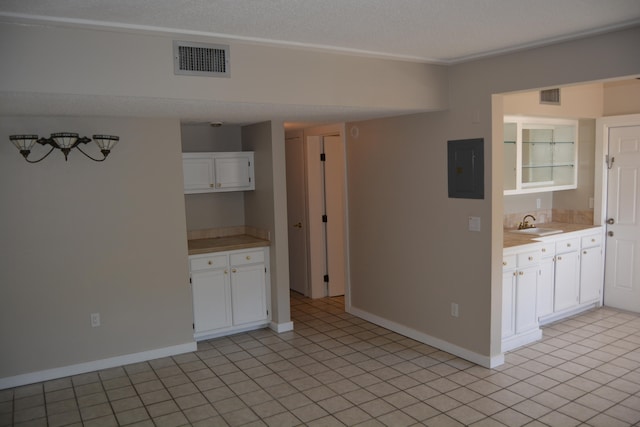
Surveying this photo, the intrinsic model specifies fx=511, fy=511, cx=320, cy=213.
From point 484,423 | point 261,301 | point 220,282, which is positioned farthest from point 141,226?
point 484,423

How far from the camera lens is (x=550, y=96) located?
524cm

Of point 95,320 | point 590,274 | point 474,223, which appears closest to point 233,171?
point 95,320

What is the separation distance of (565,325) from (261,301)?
10.3 feet

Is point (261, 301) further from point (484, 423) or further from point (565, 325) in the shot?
point (565, 325)

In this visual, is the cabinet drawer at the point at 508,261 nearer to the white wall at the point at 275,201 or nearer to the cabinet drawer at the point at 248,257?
the white wall at the point at 275,201

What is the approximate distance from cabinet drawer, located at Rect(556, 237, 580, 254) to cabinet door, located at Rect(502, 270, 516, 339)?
2.95 feet

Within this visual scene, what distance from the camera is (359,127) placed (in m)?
5.52

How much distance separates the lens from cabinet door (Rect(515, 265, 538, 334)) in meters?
4.64

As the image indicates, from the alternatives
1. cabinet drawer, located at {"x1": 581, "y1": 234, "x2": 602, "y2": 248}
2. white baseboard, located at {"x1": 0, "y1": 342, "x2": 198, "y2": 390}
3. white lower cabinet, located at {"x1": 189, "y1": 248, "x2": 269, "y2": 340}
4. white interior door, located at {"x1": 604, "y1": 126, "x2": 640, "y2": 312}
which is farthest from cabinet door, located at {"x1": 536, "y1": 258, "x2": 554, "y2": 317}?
white baseboard, located at {"x1": 0, "y1": 342, "x2": 198, "y2": 390}

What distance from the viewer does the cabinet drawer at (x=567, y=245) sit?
16.9ft

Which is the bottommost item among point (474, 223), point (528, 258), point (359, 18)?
point (528, 258)

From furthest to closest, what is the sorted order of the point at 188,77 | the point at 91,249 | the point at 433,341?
the point at 433,341 → the point at 91,249 → the point at 188,77

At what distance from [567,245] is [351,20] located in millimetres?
3595

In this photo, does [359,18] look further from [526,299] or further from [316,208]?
[316,208]
